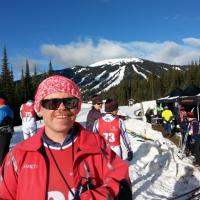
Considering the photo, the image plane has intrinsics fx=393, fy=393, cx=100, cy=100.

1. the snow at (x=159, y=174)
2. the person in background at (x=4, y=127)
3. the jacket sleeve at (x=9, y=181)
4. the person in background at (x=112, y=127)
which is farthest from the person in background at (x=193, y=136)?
the jacket sleeve at (x=9, y=181)

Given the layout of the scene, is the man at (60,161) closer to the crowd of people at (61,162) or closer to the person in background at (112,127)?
the crowd of people at (61,162)

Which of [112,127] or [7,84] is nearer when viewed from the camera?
[112,127]

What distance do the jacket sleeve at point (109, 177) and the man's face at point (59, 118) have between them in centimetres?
30

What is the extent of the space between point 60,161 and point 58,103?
37 cm

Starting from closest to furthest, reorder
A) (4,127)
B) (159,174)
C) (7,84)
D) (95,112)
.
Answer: (4,127) → (95,112) → (159,174) → (7,84)

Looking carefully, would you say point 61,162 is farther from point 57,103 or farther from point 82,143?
point 57,103

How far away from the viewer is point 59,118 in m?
2.50

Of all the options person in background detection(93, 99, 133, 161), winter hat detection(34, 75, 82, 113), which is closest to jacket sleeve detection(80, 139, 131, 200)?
winter hat detection(34, 75, 82, 113)

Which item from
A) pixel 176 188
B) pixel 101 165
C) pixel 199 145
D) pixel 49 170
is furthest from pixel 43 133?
pixel 199 145

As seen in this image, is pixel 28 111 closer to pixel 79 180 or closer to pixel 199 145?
pixel 199 145

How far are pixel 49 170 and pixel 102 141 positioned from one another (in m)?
0.39

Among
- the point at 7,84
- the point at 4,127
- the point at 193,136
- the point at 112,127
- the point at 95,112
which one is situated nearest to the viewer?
the point at 112,127

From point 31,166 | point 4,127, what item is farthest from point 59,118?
point 4,127

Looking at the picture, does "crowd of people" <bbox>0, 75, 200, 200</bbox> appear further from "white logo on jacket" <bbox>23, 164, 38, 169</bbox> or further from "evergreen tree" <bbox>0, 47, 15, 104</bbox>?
"evergreen tree" <bbox>0, 47, 15, 104</bbox>
